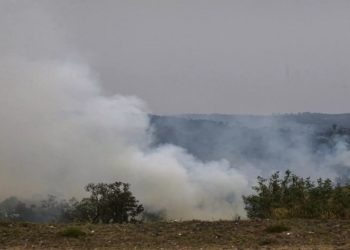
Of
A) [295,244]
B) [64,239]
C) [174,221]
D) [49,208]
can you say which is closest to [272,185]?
[174,221]

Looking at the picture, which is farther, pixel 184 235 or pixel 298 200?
pixel 298 200

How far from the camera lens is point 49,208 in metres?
→ 53.8

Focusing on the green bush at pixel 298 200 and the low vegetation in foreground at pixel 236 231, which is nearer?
the low vegetation in foreground at pixel 236 231

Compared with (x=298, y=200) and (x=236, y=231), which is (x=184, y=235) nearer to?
(x=236, y=231)

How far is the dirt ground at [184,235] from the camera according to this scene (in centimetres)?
1284

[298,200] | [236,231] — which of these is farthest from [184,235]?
[298,200]

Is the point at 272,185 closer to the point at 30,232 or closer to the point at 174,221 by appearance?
the point at 174,221

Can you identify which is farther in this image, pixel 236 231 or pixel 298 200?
pixel 298 200

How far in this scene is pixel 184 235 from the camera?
13891 millimetres

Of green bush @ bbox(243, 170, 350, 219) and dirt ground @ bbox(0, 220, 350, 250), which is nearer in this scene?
dirt ground @ bbox(0, 220, 350, 250)

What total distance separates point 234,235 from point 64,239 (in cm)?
420

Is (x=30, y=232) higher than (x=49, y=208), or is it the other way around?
(x=49, y=208)

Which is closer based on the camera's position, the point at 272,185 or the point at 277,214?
the point at 277,214

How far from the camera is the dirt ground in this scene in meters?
12.8
